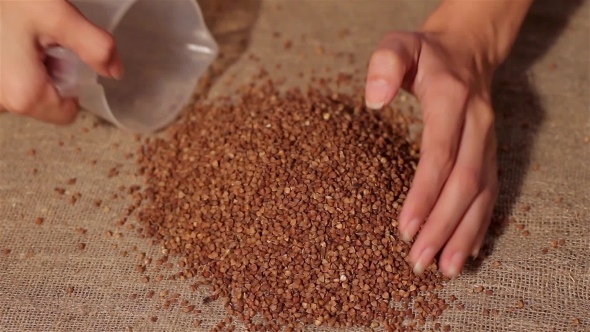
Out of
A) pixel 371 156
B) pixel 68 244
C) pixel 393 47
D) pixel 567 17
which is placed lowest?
pixel 68 244

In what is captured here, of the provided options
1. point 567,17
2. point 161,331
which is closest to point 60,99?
point 161,331

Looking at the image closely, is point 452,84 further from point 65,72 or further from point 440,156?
point 65,72

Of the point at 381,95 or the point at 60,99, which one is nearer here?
the point at 381,95

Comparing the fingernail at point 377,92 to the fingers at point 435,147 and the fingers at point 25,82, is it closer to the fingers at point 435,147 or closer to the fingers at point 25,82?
the fingers at point 435,147

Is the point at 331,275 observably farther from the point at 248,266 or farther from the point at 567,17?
the point at 567,17

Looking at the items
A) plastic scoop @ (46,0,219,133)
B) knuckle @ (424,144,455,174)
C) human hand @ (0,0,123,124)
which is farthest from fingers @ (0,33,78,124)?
knuckle @ (424,144,455,174)

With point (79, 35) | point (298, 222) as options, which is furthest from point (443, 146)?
point (79, 35)
